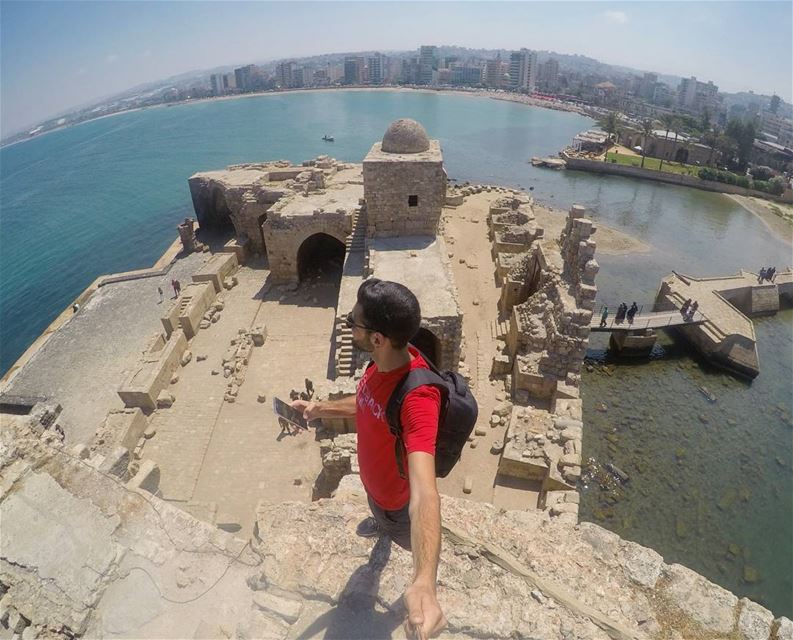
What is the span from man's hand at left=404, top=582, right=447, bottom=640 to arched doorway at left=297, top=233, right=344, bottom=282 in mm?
17462

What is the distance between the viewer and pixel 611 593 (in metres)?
3.14

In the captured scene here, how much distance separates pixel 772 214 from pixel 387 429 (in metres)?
47.7

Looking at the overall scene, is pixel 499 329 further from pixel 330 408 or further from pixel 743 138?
pixel 743 138

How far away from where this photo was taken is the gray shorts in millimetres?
3079

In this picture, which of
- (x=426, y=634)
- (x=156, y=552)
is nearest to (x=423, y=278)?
(x=156, y=552)

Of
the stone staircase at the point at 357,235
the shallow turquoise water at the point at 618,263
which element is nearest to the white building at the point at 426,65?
the shallow turquoise water at the point at 618,263

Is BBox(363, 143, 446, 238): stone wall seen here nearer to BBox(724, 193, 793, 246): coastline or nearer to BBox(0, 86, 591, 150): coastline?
BBox(724, 193, 793, 246): coastline

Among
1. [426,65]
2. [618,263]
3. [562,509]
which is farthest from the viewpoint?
[426,65]

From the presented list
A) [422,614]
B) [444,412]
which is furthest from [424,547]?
[444,412]

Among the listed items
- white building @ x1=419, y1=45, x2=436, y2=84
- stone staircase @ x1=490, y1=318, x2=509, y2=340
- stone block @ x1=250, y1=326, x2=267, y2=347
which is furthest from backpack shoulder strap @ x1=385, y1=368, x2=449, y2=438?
white building @ x1=419, y1=45, x2=436, y2=84

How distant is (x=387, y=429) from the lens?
267cm

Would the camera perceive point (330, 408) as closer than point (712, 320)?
Yes

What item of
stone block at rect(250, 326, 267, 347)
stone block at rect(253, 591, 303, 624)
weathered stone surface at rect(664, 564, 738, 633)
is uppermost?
stone block at rect(253, 591, 303, 624)

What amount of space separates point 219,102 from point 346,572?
167 m
